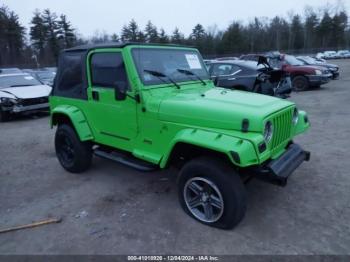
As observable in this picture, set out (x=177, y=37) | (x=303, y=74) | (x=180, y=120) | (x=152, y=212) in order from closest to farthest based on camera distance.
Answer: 1. (x=180, y=120)
2. (x=152, y=212)
3. (x=303, y=74)
4. (x=177, y=37)

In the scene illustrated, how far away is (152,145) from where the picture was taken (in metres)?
3.71

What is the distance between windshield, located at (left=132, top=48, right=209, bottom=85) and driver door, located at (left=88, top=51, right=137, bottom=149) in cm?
25

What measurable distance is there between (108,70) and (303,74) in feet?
39.4

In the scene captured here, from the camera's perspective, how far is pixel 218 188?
313 cm

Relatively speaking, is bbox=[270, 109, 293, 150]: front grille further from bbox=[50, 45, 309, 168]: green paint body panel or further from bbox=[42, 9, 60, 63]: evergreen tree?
bbox=[42, 9, 60, 63]: evergreen tree

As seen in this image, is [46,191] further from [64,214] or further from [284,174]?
[284,174]

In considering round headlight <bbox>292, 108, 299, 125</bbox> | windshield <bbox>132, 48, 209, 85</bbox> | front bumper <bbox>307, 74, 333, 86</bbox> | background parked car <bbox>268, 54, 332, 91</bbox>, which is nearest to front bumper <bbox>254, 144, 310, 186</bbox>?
round headlight <bbox>292, 108, 299, 125</bbox>

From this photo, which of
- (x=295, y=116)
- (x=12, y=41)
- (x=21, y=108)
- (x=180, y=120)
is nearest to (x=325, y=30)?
(x=12, y=41)

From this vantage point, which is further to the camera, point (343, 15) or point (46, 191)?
point (343, 15)

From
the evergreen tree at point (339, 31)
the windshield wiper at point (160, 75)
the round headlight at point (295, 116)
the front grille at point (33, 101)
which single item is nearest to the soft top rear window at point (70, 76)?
the windshield wiper at point (160, 75)

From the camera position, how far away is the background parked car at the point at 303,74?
13.5m

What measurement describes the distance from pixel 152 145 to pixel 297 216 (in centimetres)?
198

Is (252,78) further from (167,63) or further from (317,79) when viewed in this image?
(317,79)

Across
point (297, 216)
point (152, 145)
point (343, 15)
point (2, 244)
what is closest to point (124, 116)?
point (152, 145)
